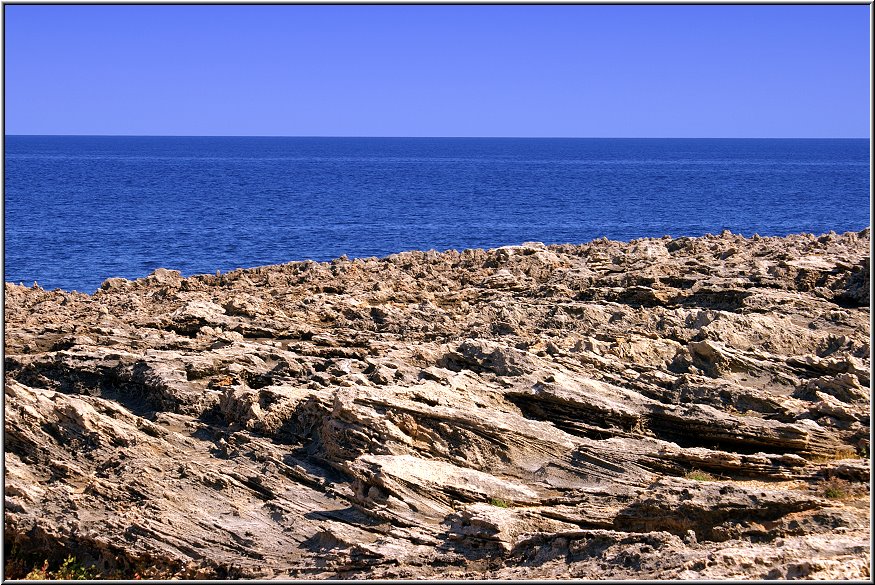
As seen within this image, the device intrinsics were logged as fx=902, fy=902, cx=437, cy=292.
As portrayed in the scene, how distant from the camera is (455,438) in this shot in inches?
663

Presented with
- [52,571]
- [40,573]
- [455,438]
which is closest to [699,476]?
[455,438]

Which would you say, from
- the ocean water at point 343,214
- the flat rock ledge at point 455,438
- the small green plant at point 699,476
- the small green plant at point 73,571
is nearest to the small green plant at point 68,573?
the small green plant at point 73,571

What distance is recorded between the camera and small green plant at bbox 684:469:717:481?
15792mm

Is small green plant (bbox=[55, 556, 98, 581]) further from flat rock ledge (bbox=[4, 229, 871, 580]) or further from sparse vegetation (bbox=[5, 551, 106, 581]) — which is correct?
flat rock ledge (bbox=[4, 229, 871, 580])

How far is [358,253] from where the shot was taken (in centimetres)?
6762

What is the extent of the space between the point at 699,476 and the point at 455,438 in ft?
14.5

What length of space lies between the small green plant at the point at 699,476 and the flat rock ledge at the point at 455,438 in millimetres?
34

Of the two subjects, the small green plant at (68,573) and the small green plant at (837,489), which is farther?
the small green plant at (68,573)

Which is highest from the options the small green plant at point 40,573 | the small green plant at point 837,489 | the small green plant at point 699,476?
the small green plant at point 837,489

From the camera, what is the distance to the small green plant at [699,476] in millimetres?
15792

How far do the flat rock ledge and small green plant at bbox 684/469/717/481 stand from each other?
0.03 m

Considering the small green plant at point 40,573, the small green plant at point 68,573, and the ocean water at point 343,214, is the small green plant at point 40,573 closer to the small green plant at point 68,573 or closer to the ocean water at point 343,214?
the small green plant at point 68,573

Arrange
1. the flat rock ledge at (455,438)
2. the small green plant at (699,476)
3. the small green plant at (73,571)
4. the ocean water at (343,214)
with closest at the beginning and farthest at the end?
the flat rock ledge at (455,438)
the small green plant at (73,571)
the small green plant at (699,476)
the ocean water at (343,214)

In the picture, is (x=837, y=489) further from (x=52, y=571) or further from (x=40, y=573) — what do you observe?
(x=40, y=573)
